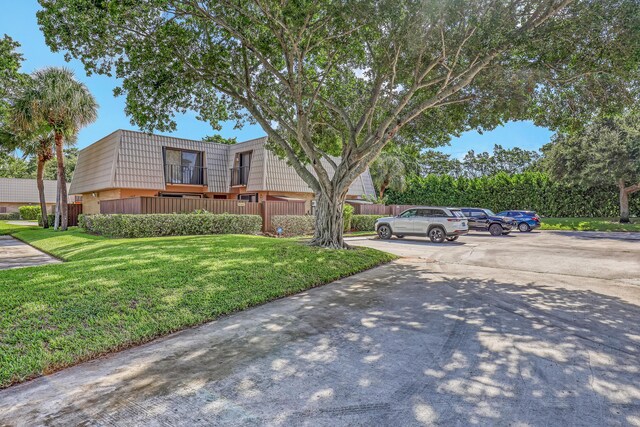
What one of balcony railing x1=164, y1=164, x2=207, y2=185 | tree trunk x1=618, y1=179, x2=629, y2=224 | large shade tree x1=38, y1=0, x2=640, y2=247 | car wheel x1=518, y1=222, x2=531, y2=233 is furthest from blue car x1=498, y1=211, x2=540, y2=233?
A: balcony railing x1=164, y1=164, x2=207, y2=185

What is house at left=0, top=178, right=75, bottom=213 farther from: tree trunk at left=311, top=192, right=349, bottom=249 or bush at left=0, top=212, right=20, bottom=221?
tree trunk at left=311, top=192, right=349, bottom=249

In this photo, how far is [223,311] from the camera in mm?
5293

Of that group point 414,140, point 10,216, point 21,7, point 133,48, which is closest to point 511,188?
point 414,140

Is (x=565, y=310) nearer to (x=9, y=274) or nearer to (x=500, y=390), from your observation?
(x=500, y=390)

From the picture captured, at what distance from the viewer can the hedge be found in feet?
88.0

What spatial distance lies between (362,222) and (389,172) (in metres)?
11.2

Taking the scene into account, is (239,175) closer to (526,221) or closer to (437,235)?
(437,235)

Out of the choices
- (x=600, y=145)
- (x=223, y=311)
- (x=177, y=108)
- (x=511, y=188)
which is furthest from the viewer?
(x=511, y=188)

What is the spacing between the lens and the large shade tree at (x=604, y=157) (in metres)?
21.9

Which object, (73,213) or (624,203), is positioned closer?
(73,213)

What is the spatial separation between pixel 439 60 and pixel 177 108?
8.33 meters

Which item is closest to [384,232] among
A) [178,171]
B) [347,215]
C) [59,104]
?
[347,215]

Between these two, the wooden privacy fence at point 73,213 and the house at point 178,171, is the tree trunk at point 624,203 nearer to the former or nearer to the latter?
the house at point 178,171

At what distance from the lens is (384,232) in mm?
17547
